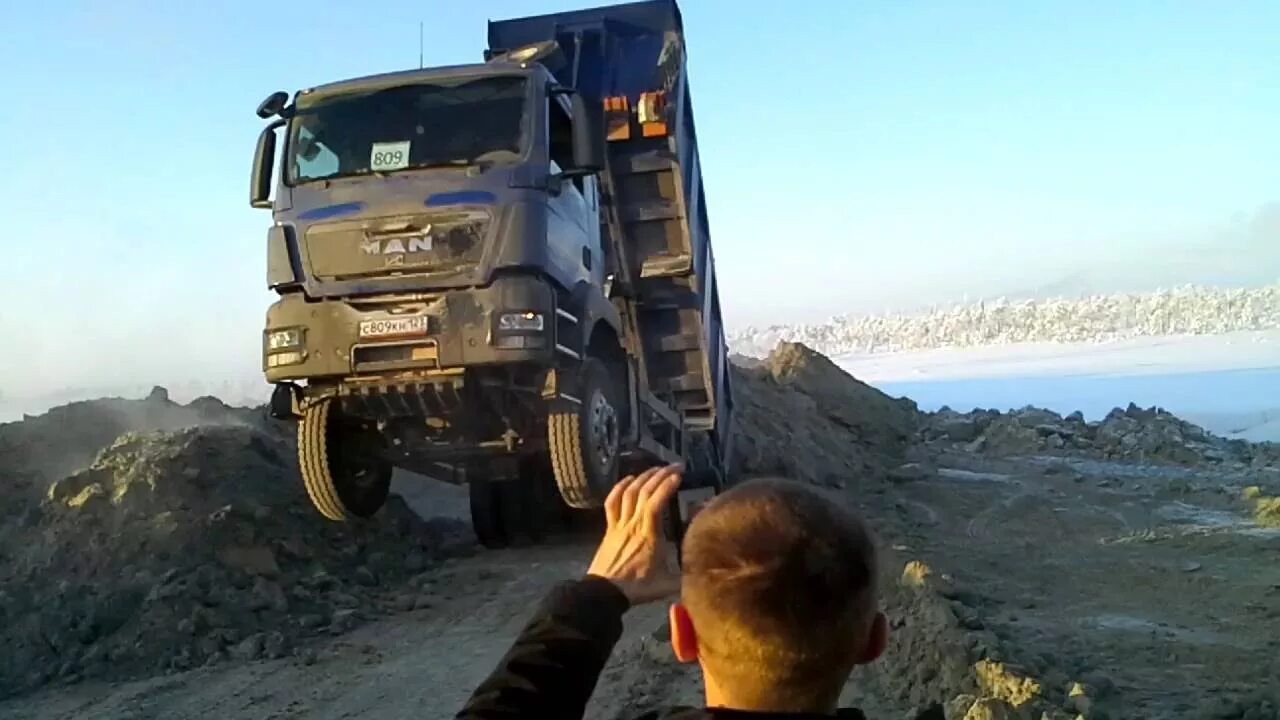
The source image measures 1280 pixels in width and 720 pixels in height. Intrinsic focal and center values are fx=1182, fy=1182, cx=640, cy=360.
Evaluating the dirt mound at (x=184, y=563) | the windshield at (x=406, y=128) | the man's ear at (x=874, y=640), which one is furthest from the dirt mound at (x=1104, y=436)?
the man's ear at (x=874, y=640)

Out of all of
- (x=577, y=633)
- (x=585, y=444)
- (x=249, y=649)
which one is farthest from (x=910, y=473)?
(x=577, y=633)

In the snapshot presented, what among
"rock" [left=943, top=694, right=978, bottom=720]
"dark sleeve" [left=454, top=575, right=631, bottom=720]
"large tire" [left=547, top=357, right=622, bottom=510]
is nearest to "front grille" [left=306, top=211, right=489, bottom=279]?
"large tire" [left=547, top=357, right=622, bottom=510]

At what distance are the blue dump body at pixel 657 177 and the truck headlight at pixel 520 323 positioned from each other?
2.08 metres

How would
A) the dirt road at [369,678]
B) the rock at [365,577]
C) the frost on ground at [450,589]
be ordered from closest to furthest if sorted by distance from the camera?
the frost on ground at [450,589] → the dirt road at [369,678] → the rock at [365,577]

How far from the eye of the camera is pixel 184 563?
8445mm

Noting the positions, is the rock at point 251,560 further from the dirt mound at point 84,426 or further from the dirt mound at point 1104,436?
the dirt mound at point 1104,436

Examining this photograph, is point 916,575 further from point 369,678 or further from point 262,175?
point 262,175

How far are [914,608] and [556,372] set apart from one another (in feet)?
7.76

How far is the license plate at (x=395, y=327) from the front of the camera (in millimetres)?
6504

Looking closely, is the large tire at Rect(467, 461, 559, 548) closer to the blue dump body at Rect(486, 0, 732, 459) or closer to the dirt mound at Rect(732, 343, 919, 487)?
the blue dump body at Rect(486, 0, 732, 459)

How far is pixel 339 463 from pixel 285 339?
3.28ft

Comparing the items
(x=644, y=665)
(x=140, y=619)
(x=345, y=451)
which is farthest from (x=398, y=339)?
(x=140, y=619)

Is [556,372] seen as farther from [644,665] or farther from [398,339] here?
[644,665]

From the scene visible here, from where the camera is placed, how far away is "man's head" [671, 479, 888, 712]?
1513 mm
